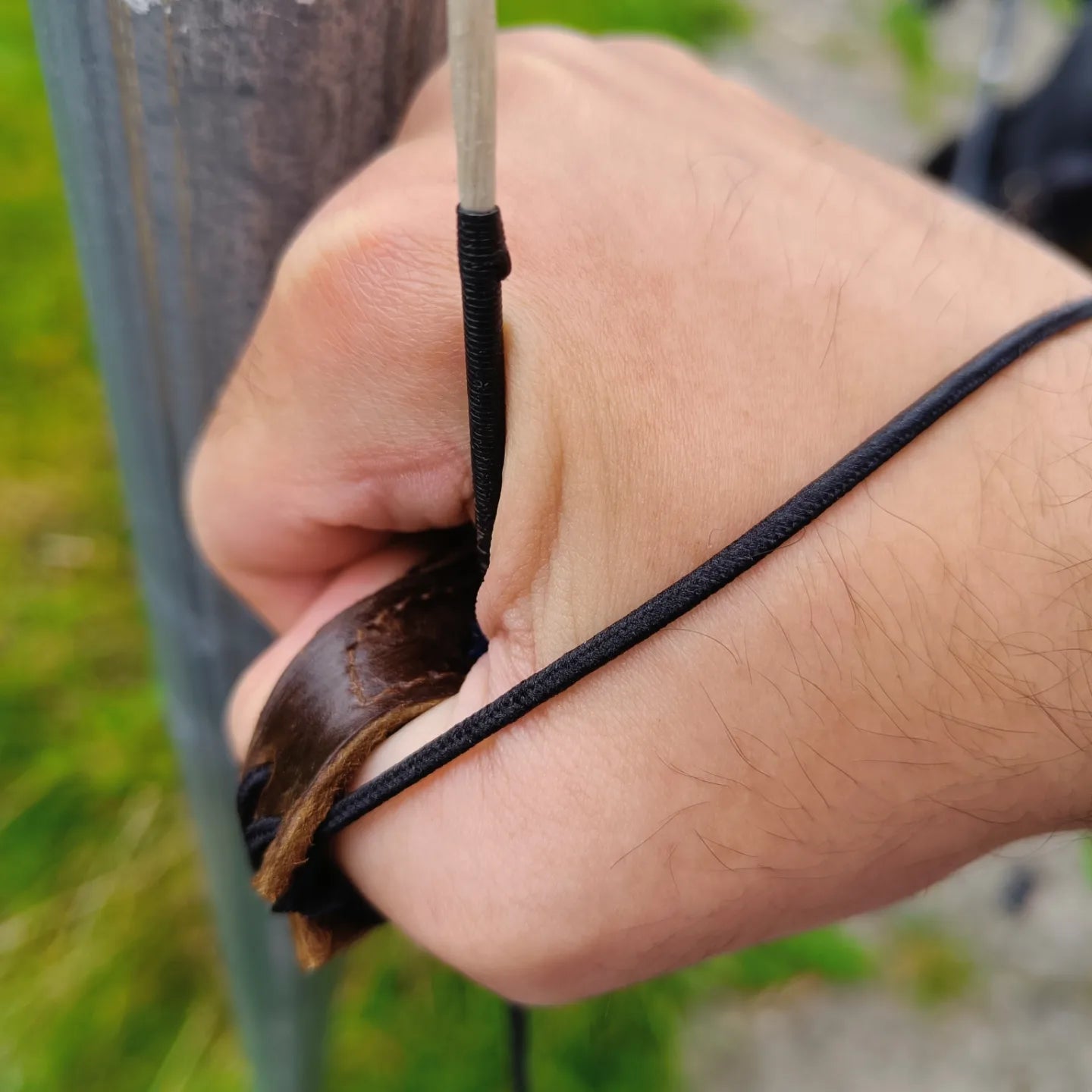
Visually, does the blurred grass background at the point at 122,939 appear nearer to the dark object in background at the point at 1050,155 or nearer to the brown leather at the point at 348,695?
the brown leather at the point at 348,695

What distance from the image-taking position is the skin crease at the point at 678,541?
0.39 meters

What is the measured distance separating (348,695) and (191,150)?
25 cm

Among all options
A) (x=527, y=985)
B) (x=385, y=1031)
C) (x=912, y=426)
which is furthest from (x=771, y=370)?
(x=385, y=1031)

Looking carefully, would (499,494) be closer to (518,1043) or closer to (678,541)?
(678,541)

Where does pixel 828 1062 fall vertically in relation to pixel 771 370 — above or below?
below

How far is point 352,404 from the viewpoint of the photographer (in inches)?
16.0

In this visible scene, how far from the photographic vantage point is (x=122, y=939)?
1.12 meters

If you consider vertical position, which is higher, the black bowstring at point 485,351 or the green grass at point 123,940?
the black bowstring at point 485,351

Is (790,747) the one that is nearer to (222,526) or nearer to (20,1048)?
(222,526)

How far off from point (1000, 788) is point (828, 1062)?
→ 0.87 metres

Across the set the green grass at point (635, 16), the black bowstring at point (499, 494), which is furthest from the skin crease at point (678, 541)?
the green grass at point (635, 16)

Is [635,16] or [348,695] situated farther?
[635,16]

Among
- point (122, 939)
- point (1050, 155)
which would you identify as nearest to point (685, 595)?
point (122, 939)

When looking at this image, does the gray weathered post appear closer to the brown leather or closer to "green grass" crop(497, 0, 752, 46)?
the brown leather
